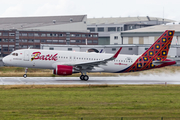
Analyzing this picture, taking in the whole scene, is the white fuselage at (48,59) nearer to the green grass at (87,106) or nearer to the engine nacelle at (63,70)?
the engine nacelle at (63,70)

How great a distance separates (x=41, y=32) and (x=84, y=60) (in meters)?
97.0

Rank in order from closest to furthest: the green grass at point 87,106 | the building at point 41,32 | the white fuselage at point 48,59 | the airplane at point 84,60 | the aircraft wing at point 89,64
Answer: the green grass at point 87,106 < the aircraft wing at point 89,64 < the airplane at point 84,60 < the white fuselage at point 48,59 < the building at point 41,32

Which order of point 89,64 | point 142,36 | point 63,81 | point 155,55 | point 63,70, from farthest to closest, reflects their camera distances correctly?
point 142,36, point 155,55, point 89,64, point 63,81, point 63,70

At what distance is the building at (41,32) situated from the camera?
136125mm

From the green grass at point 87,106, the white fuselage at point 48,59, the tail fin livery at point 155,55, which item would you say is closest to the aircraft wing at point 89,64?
the white fuselage at point 48,59

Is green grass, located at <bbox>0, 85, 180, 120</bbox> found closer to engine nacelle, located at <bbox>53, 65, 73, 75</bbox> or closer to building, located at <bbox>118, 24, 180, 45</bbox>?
engine nacelle, located at <bbox>53, 65, 73, 75</bbox>

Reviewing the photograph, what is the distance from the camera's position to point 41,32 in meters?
138

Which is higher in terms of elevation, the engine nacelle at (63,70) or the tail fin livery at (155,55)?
the tail fin livery at (155,55)

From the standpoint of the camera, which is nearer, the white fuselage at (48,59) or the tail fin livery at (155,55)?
the white fuselage at (48,59)

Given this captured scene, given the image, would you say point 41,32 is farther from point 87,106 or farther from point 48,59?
point 87,106

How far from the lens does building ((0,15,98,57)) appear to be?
5359 inches

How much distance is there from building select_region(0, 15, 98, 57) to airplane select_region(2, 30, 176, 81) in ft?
304

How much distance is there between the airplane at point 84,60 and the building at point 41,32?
304 ft

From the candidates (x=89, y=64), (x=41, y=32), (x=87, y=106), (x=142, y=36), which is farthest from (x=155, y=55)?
(x=41, y=32)
